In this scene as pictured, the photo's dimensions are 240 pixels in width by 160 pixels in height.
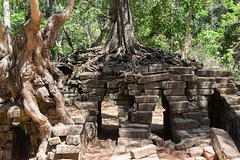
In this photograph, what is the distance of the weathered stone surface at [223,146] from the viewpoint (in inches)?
163

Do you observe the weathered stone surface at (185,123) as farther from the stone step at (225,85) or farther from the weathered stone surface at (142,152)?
the weathered stone surface at (142,152)

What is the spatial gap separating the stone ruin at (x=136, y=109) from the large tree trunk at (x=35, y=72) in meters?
0.29

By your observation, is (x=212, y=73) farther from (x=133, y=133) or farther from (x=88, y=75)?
(x=88, y=75)

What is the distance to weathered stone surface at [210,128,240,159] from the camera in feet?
13.6

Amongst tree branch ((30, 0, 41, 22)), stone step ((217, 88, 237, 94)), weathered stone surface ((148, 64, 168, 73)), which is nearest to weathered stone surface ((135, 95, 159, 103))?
weathered stone surface ((148, 64, 168, 73))

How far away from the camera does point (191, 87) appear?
23.1ft

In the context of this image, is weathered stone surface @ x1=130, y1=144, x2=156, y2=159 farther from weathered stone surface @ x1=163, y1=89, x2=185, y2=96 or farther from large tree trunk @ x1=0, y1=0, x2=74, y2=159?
weathered stone surface @ x1=163, y1=89, x2=185, y2=96

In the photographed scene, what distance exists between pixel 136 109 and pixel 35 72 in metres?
3.04

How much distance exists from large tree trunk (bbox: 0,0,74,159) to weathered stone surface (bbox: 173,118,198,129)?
117 inches

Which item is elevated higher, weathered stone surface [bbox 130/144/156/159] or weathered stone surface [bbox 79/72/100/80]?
weathered stone surface [bbox 79/72/100/80]

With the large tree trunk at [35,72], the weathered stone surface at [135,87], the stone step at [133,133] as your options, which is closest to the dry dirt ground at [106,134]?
the stone step at [133,133]

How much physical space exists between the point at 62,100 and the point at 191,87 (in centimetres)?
399

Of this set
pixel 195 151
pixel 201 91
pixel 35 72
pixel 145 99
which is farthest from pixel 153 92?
pixel 35 72

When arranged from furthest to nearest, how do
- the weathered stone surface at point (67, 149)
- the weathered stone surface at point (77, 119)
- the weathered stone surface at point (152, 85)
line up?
1. the weathered stone surface at point (152, 85)
2. the weathered stone surface at point (77, 119)
3. the weathered stone surface at point (67, 149)
